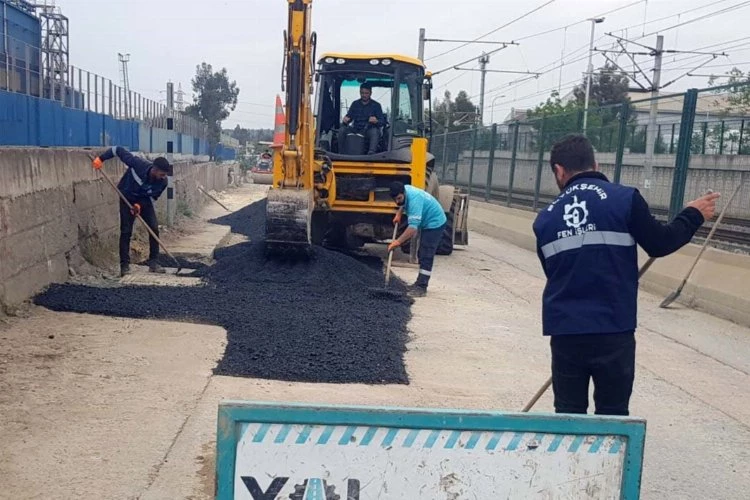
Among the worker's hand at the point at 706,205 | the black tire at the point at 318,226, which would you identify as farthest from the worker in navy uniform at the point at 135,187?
the worker's hand at the point at 706,205

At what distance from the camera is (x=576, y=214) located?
149 inches

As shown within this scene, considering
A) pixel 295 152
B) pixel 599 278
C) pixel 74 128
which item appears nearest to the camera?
pixel 599 278

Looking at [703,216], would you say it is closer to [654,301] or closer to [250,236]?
[654,301]

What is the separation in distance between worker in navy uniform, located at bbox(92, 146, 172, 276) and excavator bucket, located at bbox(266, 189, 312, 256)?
1425 mm

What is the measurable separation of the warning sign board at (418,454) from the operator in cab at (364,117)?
34.5 ft

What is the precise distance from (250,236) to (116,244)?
215 inches

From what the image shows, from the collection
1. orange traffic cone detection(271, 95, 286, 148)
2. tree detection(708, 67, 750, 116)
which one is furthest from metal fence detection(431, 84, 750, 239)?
orange traffic cone detection(271, 95, 286, 148)

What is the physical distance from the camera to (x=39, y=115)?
13984mm

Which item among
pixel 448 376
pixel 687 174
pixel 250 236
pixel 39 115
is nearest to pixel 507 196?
pixel 250 236

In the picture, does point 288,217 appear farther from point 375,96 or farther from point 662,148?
point 662,148

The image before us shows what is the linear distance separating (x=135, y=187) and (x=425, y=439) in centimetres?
841

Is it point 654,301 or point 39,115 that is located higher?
point 39,115

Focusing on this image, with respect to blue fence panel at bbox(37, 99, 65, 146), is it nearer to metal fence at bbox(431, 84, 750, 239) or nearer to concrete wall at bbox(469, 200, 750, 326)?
metal fence at bbox(431, 84, 750, 239)

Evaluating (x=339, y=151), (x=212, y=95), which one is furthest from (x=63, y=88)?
(x=212, y=95)
